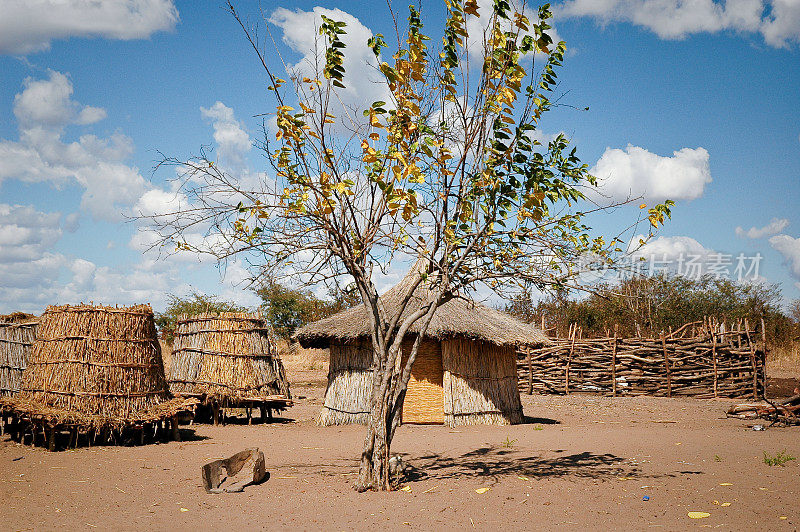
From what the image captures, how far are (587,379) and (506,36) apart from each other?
16.5m

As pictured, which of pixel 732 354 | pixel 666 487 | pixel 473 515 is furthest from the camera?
pixel 732 354

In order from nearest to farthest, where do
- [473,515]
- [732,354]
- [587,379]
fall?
[473,515] < [732,354] < [587,379]

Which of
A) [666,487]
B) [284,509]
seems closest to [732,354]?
[666,487]

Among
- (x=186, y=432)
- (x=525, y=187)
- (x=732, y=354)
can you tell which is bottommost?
(x=186, y=432)

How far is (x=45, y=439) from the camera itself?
10.4 m

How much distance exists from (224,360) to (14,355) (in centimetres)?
413

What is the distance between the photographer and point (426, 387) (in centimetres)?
1363

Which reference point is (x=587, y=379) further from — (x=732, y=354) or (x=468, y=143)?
(x=468, y=143)

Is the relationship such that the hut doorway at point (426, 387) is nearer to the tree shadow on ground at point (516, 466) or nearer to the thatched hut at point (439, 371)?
the thatched hut at point (439, 371)

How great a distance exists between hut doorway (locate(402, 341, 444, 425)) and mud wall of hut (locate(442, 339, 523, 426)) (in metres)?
0.27

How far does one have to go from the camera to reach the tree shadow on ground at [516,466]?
795 centimetres

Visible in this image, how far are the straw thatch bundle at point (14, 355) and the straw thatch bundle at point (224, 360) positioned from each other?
2.84 meters

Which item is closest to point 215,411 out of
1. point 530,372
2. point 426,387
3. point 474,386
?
point 426,387

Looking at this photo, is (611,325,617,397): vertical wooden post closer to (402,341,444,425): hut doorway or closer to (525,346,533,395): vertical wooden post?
(525,346,533,395): vertical wooden post
